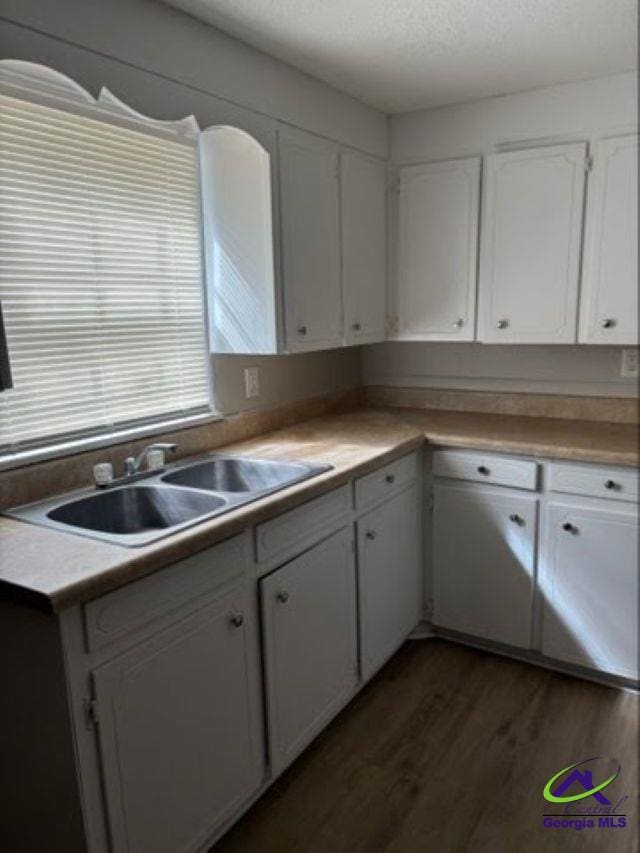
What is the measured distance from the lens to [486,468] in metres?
2.46

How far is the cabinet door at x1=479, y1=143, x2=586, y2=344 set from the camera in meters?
2.49

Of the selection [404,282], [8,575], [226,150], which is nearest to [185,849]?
[8,575]

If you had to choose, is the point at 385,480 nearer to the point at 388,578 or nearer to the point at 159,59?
the point at 388,578

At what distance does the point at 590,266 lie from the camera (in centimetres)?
247

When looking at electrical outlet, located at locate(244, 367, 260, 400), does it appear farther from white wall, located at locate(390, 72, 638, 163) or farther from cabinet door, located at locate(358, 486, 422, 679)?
white wall, located at locate(390, 72, 638, 163)

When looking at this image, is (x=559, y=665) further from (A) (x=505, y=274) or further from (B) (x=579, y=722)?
(A) (x=505, y=274)

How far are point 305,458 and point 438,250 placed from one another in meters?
1.23

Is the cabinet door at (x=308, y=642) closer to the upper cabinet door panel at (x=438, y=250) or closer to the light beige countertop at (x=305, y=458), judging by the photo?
Answer: the light beige countertop at (x=305, y=458)

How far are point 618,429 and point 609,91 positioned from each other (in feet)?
4.32

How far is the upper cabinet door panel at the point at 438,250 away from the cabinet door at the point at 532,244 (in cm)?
7

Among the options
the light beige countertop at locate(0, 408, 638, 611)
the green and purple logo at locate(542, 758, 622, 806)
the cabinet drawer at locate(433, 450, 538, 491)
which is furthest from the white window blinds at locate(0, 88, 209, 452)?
the green and purple logo at locate(542, 758, 622, 806)

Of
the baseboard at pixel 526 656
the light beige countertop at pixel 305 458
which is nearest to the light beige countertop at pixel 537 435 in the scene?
the light beige countertop at pixel 305 458

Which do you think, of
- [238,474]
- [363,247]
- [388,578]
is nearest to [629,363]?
[363,247]

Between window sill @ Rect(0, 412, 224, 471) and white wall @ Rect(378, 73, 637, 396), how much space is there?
125 cm
